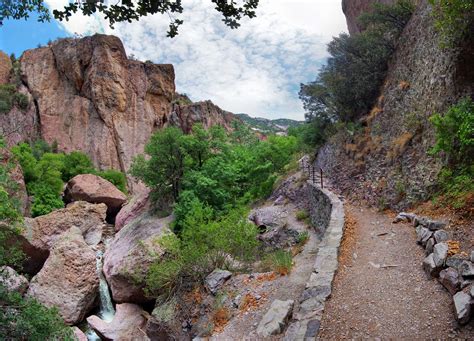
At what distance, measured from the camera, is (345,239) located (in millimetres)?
8570

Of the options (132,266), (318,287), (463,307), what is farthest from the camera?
(132,266)

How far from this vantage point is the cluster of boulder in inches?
167

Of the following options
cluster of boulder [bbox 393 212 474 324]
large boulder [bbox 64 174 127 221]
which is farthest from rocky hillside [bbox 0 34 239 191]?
cluster of boulder [bbox 393 212 474 324]

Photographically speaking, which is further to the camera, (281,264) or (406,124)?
(406,124)

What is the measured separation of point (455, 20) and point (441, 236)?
6197 mm

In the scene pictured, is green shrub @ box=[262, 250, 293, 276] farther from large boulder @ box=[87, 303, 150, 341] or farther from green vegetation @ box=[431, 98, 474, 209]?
large boulder @ box=[87, 303, 150, 341]

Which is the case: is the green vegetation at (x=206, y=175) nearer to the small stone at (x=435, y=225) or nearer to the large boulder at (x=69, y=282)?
the large boulder at (x=69, y=282)

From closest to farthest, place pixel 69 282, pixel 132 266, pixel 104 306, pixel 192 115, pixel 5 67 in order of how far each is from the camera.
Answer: pixel 132 266 < pixel 69 282 < pixel 104 306 < pixel 5 67 < pixel 192 115

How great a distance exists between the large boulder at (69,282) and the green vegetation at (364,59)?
15020mm

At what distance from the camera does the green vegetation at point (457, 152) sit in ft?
23.3

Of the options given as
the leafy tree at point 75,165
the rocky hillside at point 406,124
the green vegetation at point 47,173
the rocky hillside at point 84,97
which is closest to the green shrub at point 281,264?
the rocky hillside at point 406,124

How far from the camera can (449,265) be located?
523cm

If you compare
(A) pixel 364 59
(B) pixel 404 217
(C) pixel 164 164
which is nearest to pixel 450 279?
(B) pixel 404 217

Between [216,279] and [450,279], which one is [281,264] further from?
[450,279]
